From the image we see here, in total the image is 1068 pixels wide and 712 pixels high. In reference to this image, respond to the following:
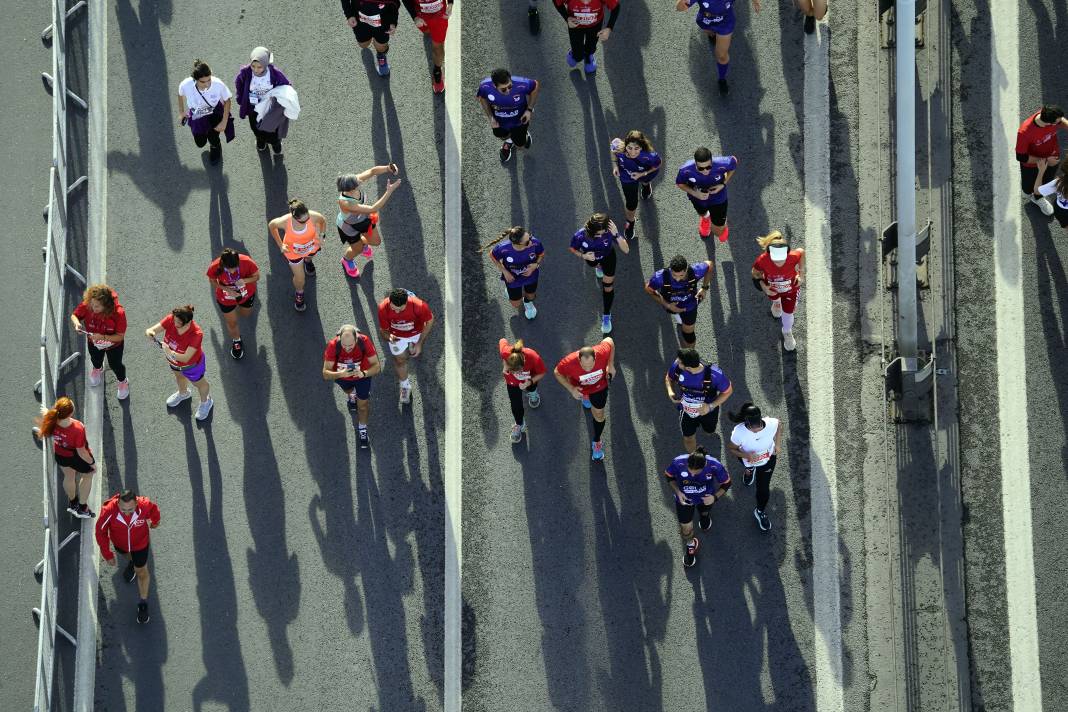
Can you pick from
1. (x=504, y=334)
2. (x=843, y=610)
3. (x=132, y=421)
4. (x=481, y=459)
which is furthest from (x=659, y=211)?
(x=132, y=421)

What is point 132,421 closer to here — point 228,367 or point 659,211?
point 228,367

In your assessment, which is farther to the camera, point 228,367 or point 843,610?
Result: point 228,367

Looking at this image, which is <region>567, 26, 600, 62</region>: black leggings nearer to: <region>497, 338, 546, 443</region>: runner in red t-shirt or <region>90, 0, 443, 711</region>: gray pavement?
<region>90, 0, 443, 711</region>: gray pavement

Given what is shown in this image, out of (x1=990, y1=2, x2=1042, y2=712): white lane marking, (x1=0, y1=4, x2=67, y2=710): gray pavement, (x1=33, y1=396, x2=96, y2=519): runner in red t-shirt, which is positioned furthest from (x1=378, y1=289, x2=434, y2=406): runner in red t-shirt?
(x1=990, y1=2, x2=1042, y2=712): white lane marking

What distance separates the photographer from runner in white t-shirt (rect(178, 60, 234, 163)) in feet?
64.1

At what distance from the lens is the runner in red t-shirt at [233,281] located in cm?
1866

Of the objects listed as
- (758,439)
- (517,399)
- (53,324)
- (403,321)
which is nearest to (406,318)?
(403,321)

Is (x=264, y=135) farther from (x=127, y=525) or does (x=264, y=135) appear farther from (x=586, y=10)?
(x=127, y=525)

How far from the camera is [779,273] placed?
1861cm

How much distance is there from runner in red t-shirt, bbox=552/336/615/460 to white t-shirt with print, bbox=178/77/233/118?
17.2 feet

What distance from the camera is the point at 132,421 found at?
19.5 m

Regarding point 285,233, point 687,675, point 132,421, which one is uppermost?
point 285,233

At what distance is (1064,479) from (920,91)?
17.0 ft

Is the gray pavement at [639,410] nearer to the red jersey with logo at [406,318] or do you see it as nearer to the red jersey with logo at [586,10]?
the red jersey with logo at [586,10]
